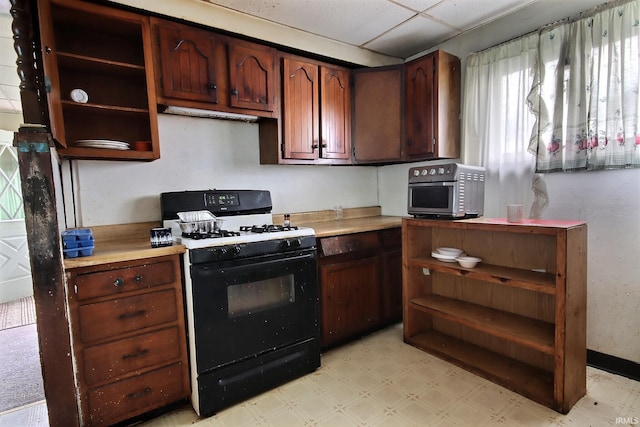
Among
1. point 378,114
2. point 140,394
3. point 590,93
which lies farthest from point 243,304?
point 590,93

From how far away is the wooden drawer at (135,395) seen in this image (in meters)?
1.60

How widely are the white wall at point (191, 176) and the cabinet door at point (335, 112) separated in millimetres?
340

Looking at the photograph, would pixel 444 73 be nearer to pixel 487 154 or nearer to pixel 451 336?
pixel 487 154

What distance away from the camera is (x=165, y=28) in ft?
6.60

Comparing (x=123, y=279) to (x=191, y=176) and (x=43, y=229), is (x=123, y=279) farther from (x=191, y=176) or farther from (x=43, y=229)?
(x=191, y=176)

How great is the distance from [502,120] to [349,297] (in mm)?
1777

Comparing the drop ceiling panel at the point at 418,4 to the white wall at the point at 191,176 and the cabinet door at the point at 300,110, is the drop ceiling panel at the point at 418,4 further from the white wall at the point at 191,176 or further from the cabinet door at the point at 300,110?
Result: the white wall at the point at 191,176

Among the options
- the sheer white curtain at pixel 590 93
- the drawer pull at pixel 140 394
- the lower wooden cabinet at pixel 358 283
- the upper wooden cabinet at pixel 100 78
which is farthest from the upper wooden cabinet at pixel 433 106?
the drawer pull at pixel 140 394

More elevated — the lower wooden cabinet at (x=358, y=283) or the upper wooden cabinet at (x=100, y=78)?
the upper wooden cabinet at (x=100, y=78)

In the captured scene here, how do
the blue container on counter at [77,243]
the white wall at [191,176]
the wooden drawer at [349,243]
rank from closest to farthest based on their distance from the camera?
the blue container on counter at [77,243], the white wall at [191,176], the wooden drawer at [349,243]

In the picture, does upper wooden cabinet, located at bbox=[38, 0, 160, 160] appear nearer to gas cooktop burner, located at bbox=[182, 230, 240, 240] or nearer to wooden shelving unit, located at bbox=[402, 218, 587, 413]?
gas cooktop burner, located at bbox=[182, 230, 240, 240]

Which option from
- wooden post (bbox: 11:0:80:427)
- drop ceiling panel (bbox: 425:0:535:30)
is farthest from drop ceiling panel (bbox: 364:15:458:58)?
wooden post (bbox: 11:0:80:427)

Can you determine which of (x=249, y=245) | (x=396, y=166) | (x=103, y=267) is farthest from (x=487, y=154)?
(x=103, y=267)

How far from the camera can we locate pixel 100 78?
2.09 meters
